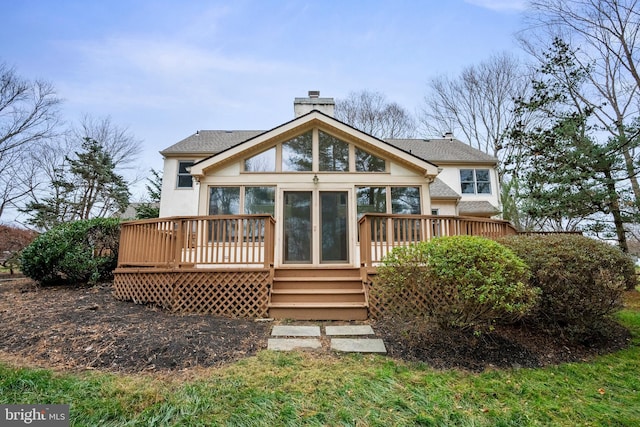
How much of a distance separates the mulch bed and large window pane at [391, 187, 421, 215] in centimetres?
363

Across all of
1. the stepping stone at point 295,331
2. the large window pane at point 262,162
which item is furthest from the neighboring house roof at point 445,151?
the stepping stone at point 295,331

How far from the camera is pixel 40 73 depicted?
49.2ft

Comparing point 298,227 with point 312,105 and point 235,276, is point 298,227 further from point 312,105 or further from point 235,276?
point 312,105

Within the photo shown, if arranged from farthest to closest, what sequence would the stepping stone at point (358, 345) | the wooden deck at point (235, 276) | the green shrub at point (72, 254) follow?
the green shrub at point (72, 254)
the wooden deck at point (235, 276)
the stepping stone at point (358, 345)

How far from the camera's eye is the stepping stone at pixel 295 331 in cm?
439

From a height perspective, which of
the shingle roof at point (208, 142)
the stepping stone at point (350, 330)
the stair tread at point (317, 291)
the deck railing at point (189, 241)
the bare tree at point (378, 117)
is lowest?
the stepping stone at point (350, 330)

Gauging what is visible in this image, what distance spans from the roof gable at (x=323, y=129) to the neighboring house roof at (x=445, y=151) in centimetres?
857

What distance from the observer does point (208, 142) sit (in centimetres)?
1440

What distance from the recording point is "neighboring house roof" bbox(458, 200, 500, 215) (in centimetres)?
1396

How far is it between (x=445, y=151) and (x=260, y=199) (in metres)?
12.5

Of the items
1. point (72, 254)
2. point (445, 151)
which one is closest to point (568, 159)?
point (445, 151)

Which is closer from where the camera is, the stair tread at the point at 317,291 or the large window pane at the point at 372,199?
the stair tread at the point at 317,291

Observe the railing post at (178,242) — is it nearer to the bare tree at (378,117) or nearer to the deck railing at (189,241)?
the deck railing at (189,241)

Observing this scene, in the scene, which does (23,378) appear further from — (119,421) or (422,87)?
(422,87)
